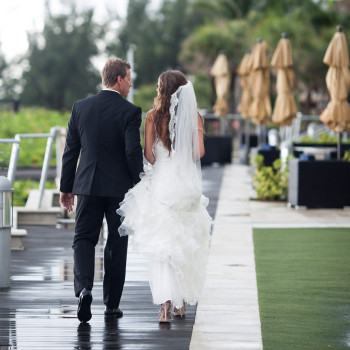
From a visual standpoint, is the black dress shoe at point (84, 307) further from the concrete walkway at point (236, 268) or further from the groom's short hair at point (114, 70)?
the groom's short hair at point (114, 70)

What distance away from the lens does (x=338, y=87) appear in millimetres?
17938

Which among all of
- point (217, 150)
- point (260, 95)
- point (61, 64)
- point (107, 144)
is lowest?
point (217, 150)

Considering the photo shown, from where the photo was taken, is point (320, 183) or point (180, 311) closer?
point (180, 311)

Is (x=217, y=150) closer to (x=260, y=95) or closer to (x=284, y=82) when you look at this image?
(x=260, y=95)

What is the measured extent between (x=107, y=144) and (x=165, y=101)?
516mm


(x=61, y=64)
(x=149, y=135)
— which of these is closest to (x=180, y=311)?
(x=149, y=135)

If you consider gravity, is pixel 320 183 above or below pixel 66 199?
below

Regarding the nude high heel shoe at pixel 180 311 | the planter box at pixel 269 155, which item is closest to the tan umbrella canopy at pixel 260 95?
the planter box at pixel 269 155

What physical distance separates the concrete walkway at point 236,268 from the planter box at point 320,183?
21 cm

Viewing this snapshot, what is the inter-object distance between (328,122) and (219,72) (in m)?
15.7

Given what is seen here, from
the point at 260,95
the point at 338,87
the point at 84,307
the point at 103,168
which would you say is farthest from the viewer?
the point at 260,95

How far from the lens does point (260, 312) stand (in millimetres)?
7727

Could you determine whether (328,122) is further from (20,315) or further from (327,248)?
(20,315)

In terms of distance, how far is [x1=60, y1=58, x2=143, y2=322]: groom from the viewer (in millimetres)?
7176
